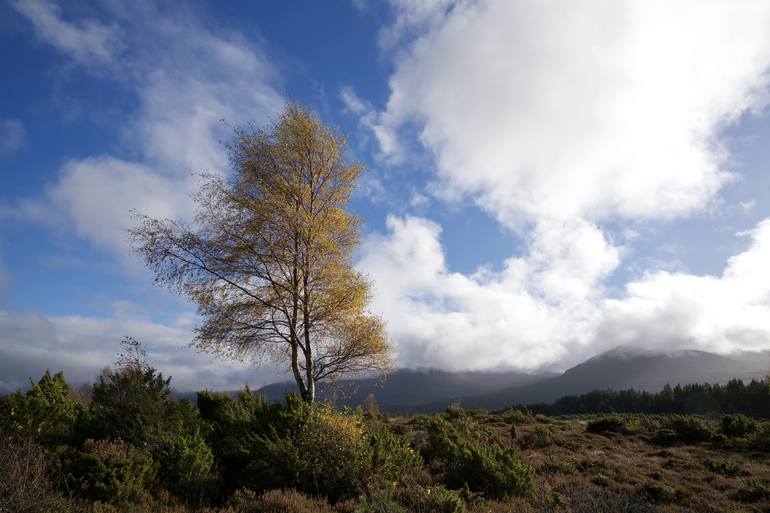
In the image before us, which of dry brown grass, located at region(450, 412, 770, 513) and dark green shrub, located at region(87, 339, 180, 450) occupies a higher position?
dark green shrub, located at region(87, 339, 180, 450)

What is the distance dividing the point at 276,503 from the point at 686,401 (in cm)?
8543

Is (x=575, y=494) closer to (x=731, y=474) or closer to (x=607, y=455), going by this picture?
(x=731, y=474)

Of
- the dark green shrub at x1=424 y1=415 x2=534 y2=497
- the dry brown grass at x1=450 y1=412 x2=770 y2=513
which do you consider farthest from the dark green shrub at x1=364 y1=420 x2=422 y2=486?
the dry brown grass at x1=450 y1=412 x2=770 y2=513

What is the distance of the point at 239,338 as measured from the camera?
10844 millimetres

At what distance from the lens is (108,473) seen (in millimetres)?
6922

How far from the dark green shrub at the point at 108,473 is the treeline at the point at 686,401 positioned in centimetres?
5599

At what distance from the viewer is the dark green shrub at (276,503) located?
664cm

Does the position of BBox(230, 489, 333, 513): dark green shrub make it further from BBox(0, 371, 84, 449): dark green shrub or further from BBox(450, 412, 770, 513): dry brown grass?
BBox(0, 371, 84, 449): dark green shrub

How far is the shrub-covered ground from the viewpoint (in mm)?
6703

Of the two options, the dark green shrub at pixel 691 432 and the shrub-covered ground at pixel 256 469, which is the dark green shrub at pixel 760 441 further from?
the shrub-covered ground at pixel 256 469

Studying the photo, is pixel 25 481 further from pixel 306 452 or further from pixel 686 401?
pixel 686 401

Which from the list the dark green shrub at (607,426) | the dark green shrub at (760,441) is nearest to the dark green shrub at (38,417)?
the dark green shrub at (607,426)

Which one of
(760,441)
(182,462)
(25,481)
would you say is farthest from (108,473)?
(760,441)

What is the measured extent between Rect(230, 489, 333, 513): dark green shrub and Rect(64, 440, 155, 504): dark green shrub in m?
1.69
